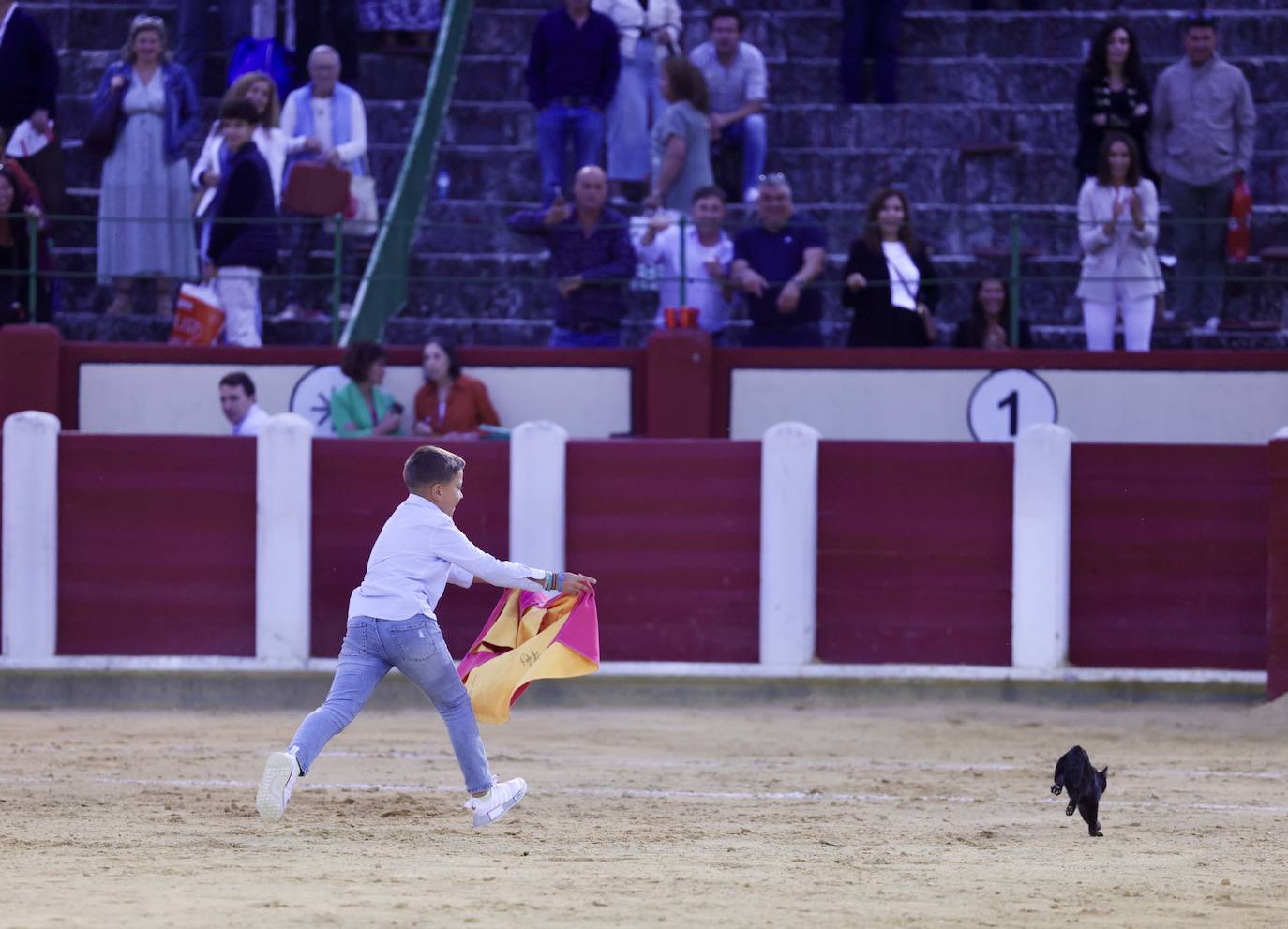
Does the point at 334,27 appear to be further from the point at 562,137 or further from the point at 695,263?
the point at 695,263

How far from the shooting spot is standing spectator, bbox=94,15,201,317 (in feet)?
42.3

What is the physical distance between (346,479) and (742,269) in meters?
2.43

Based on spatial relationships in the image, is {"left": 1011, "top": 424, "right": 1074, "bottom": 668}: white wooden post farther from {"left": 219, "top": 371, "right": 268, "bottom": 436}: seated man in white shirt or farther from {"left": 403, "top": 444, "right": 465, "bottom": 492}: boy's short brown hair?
{"left": 403, "top": 444, "right": 465, "bottom": 492}: boy's short brown hair

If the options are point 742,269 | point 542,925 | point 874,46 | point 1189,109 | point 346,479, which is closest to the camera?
point 542,925

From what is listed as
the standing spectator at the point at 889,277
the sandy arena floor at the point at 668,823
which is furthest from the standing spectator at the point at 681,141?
the sandy arena floor at the point at 668,823

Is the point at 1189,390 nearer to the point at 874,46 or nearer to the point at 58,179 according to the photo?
the point at 874,46

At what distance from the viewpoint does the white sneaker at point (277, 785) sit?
688 centimetres

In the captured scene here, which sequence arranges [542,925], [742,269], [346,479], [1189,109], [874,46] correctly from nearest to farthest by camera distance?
[542,925], [346,479], [742,269], [1189,109], [874,46]

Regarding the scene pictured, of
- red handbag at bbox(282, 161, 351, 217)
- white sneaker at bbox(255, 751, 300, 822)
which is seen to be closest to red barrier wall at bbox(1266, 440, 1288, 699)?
red handbag at bbox(282, 161, 351, 217)

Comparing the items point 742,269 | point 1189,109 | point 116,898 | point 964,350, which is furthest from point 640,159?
point 116,898

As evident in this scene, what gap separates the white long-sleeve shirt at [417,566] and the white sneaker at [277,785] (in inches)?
19.3

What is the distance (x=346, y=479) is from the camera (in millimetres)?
11422

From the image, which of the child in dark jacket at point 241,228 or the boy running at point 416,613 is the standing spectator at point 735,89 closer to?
the child in dark jacket at point 241,228

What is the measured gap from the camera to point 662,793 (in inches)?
331
